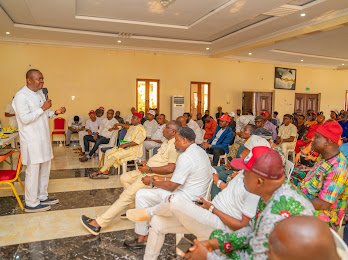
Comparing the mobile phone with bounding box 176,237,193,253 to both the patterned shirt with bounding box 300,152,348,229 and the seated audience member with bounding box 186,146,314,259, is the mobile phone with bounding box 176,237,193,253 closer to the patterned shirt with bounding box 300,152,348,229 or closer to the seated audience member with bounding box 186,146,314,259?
the seated audience member with bounding box 186,146,314,259

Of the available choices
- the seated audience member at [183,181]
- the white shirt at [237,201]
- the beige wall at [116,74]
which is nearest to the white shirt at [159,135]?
the seated audience member at [183,181]

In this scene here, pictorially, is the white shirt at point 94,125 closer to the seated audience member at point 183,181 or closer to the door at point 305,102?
the seated audience member at point 183,181

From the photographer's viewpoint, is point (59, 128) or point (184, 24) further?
point (59, 128)

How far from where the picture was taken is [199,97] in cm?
1174

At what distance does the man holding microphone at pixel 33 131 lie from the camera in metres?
3.55

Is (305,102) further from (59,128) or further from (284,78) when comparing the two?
(59,128)

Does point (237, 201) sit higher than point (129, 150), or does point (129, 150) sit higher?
point (237, 201)

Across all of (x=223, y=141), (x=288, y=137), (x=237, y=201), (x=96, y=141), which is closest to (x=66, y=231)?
(x=237, y=201)

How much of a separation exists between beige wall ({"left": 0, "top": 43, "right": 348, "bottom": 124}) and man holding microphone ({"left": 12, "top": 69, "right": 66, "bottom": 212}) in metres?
6.40

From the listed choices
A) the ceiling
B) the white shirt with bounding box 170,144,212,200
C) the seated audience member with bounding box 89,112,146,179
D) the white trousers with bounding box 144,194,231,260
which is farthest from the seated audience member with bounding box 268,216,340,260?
the ceiling

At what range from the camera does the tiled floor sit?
2.69 m

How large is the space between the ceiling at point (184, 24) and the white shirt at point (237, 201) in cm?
439

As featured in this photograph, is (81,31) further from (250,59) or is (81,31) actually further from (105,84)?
(250,59)

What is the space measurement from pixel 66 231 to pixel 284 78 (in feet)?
40.9
